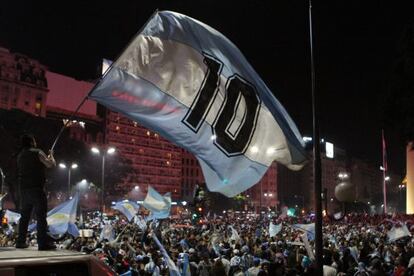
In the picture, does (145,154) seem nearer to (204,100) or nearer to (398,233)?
(398,233)

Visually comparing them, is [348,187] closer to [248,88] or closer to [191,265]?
[191,265]

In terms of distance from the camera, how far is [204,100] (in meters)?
7.15

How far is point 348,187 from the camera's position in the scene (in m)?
11.6

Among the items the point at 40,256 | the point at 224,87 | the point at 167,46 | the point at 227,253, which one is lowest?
the point at 227,253

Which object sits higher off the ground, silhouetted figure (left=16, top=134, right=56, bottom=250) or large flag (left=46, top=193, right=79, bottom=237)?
silhouetted figure (left=16, top=134, right=56, bottom=250)

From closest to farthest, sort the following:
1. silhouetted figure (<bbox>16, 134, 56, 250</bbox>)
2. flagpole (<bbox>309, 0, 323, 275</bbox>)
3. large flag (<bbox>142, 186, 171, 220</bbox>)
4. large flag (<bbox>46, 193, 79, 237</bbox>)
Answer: silhouetted figure (<bbox>16, 134, 56, 250</bbox>)
flagpole (<bbox>309, 0, 323, 275</bbox>)
large flag (<bbox>46, 193, 79, 237</bbox>)
large flag (<bbox>142, 186, 171, 220</bbox>)

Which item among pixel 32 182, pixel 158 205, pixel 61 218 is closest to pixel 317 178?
pixel 32 182

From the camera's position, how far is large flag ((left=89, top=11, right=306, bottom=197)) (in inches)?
258

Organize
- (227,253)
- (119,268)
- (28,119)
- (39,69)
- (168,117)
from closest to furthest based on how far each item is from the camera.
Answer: (168,117) < (119,268) < (227,253) < (28,119) < (39,69)

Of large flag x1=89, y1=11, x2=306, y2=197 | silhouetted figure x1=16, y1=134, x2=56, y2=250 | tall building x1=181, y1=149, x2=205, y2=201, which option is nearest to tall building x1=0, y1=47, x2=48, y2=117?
tall building x1=181, y1=149, x2=205, y2=201

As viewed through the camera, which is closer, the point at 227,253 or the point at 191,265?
the point at 191,265

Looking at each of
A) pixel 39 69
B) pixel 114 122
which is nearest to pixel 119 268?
pixel 39 69

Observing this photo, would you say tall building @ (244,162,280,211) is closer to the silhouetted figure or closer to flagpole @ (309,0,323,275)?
flagpole @ (309,0,323,275)

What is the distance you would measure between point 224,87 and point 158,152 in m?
149
